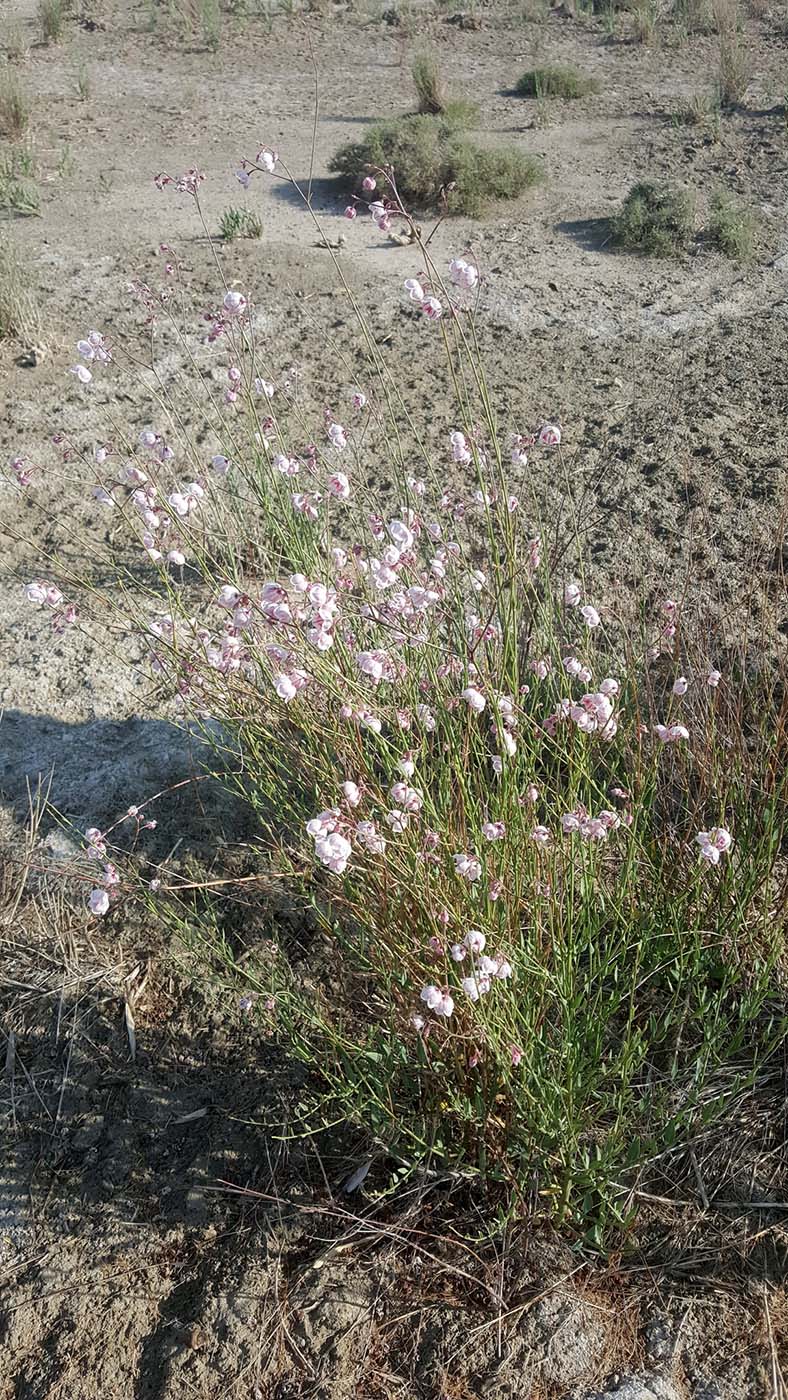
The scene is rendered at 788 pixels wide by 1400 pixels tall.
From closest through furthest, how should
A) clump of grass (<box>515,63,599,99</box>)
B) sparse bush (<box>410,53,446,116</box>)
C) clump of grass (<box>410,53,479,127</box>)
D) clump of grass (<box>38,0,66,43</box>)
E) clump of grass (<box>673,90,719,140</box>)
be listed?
clump of grass (<box>673,90,719,140</box>), clump of grass (<box>410,53,479,127</box>), sparse bush (<box>410,53,446,116</box>), clump of grass (<box>515,63,599,99</box>), clump of grass (<box>38,0,66,43</box>)

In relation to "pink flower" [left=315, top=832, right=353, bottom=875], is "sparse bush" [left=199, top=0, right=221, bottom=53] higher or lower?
higher

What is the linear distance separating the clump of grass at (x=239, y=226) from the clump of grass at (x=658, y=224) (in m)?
2.48

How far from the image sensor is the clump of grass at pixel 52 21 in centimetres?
1237

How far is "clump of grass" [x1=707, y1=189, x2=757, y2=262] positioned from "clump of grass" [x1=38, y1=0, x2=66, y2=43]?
31.7 ft

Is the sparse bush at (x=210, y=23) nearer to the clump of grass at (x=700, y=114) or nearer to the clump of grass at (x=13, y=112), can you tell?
the clump of grass at (x=13, y=112)

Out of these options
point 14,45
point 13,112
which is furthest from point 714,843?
point 14,45

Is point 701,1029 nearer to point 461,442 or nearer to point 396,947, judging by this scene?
point 396,947

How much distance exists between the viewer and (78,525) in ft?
14.9

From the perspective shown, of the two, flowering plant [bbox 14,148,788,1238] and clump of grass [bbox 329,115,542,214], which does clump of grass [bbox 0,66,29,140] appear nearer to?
clump of grass [bbox 329,115,542,214]

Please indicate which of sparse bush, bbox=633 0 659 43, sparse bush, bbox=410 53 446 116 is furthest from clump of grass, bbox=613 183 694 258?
sparse bush, bbox=633 0 659 43

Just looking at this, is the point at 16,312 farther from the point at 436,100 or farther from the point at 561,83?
the point at 561,83

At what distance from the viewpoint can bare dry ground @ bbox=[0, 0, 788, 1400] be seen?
2074mm

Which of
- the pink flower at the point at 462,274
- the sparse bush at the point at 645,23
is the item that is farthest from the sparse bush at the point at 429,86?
the pink flower at the point at 462,274

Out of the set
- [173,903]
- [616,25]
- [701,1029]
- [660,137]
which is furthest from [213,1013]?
[616,25]
